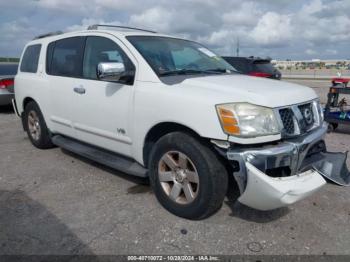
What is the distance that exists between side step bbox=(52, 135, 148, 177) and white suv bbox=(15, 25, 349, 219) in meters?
0.01

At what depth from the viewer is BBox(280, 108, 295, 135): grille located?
9.19ft

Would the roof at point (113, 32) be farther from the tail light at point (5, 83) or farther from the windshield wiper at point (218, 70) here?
the tail light at point (5, 83)

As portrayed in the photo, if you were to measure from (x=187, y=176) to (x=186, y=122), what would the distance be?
0.52 metres

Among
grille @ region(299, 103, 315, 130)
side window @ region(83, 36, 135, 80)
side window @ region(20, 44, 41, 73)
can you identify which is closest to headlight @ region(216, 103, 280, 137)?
grille @ region(299, 103, 315, 130)

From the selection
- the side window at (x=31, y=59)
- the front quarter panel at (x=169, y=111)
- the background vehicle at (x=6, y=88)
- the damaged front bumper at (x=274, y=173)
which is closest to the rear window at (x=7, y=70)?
the background vehicle at (x=6, y=88)

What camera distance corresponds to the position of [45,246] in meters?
2.68

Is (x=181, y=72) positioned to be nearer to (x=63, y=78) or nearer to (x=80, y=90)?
(x=80, y=90)

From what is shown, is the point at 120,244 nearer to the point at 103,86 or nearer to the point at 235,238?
the point at 235,238

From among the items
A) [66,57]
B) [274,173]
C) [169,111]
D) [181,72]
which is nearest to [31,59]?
[66,57]

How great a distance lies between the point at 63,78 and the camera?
4.41 metres

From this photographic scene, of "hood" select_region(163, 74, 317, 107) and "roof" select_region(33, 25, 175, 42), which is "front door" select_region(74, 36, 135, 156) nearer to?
→ "roof" select_region(33, 25, 175, 42)

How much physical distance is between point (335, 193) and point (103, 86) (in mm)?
2996

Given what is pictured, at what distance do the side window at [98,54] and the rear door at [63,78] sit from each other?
126 millimetres

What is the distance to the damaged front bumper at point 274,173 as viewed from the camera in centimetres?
254
